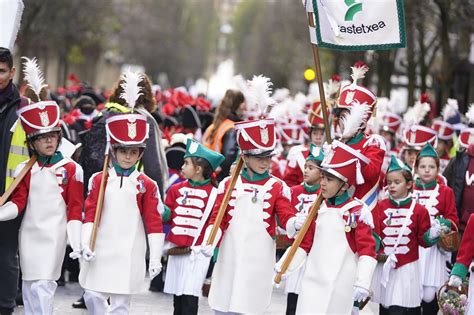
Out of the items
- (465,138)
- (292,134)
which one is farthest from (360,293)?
(292,134)

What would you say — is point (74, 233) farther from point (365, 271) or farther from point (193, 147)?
point (365, 271)

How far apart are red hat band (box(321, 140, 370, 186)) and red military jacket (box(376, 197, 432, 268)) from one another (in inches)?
75.2

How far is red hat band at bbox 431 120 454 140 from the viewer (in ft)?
51.4

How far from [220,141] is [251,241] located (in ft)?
15.4

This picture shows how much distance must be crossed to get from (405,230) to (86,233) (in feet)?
9.79

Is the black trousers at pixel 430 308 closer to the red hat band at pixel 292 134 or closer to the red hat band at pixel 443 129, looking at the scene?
the red hat band at pixel 443 129

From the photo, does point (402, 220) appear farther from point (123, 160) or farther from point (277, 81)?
point (277, 81)

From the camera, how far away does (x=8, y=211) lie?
8.99m

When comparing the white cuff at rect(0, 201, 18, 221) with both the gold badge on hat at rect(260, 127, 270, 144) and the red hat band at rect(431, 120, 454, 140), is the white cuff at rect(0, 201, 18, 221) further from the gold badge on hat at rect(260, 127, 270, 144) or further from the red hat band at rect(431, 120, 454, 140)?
the red hat band at rect(431, 120, 454, 140)

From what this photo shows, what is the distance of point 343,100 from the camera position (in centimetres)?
973

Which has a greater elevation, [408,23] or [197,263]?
[408,23]

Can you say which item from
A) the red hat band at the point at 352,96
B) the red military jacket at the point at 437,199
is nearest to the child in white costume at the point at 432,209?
the red military jacket at the point at 437,199

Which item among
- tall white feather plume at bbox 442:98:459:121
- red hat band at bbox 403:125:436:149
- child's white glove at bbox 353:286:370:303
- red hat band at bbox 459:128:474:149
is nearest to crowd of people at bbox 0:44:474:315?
child's white glove at bbox 353:286:370:303

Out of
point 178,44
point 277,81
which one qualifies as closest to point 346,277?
point 277,81
